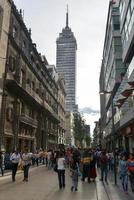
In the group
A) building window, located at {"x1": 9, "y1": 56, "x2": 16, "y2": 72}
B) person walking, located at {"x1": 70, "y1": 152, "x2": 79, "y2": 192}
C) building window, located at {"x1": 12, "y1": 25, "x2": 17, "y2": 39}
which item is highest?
building window, located at {"x1": 12, "y1": 25, "x2": 17, "y2": 39}

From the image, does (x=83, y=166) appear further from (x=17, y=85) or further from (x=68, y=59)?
(x=68, y=59)

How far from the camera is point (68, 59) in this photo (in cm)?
18938

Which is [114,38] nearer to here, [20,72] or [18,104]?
[20,72]

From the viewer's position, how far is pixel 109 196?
1091 cm

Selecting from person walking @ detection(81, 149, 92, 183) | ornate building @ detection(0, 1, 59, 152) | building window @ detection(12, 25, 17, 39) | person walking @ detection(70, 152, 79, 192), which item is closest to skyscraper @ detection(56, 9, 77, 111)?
ornate building @ detection(0, 1, 59, 152)

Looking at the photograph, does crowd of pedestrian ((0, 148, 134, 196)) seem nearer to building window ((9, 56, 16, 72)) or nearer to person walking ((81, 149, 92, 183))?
person walking ((81, 149, 92, 183))

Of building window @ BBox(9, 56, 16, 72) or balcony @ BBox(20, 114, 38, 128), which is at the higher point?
building window @ BBox(9, 56, 16, 72)

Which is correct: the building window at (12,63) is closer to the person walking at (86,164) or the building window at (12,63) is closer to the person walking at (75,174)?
the person walking at (86,164)

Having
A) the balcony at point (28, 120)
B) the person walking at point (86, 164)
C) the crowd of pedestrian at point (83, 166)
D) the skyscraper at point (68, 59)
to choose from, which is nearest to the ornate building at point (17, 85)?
the balcony at point (28, 120)

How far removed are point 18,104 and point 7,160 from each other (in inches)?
328

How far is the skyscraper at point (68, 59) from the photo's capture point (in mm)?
184250

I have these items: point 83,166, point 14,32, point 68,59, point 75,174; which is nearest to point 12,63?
point 14,32

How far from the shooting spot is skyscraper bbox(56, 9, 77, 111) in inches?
7254

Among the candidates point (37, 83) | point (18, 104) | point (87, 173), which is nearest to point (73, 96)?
point (37, 83)
